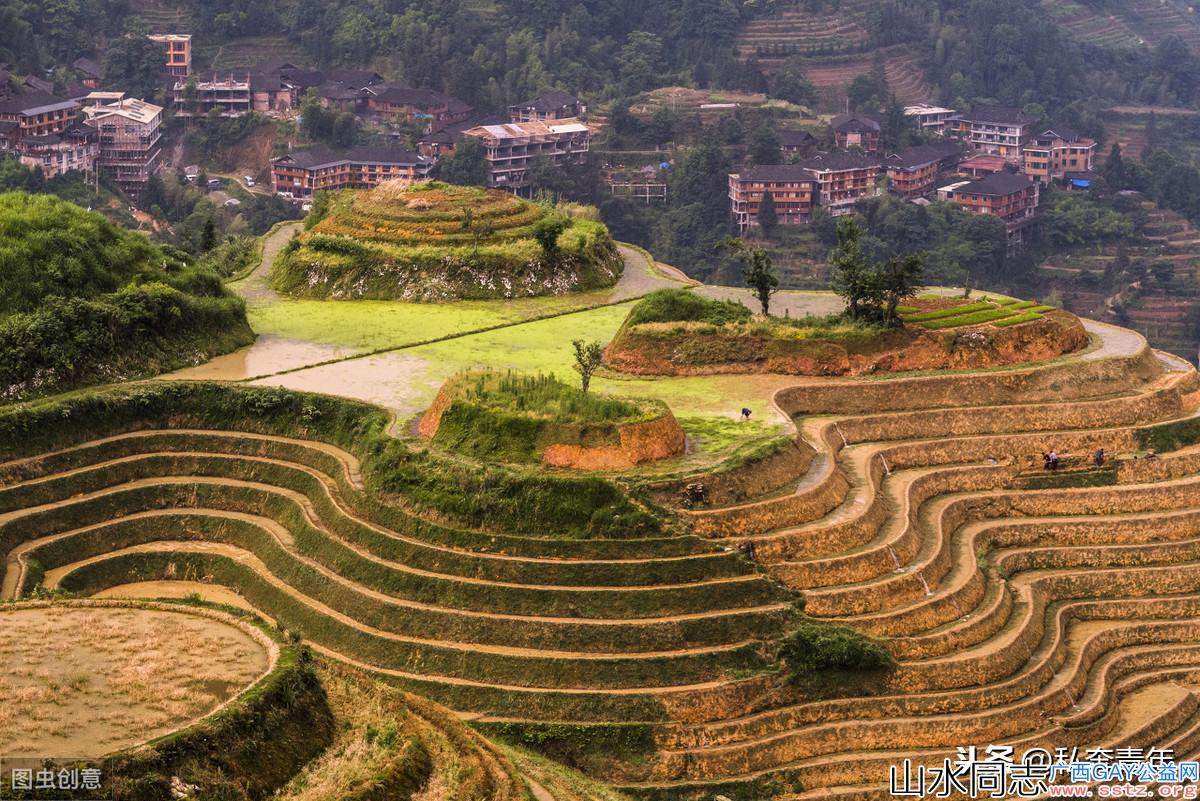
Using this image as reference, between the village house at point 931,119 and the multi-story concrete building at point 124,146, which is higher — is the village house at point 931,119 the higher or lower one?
the higher one

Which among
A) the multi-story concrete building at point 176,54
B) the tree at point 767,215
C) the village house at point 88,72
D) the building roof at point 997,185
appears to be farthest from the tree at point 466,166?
the building roof at point 997,185

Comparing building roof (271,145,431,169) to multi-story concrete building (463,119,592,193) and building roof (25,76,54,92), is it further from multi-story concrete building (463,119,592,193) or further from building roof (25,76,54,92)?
building roof (25,76,54,92)

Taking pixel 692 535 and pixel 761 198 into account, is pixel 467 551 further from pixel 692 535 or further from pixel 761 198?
pixel 761 198

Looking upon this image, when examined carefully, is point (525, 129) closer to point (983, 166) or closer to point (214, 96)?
point (214, 96)

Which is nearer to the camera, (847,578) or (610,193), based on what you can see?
(847,578)

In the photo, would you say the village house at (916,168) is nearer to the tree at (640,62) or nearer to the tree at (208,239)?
the tree at (640,62)

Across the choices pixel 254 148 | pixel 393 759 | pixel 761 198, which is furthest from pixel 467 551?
pixel 254 148
